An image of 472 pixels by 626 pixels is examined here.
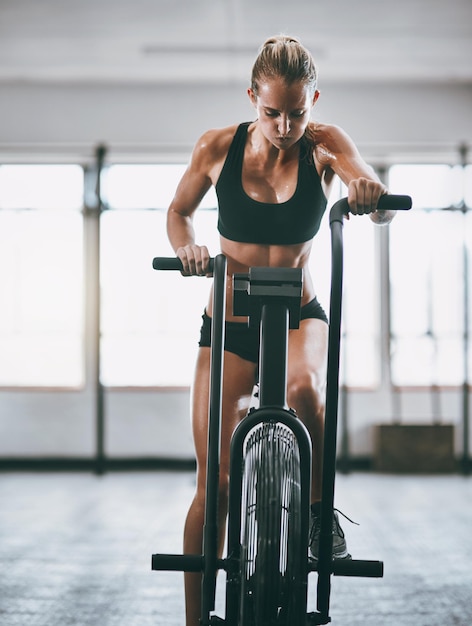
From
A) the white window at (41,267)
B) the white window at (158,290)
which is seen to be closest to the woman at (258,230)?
the white window at (158,290)

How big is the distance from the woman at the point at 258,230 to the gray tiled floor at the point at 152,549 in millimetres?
822

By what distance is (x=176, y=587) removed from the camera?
101 inches

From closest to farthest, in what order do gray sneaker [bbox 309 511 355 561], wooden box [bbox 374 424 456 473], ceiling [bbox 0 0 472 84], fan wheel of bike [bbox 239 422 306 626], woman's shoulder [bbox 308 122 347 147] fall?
fan wheel of bike [bbox 239 422 306 626] → gray sneaker [bbox 309 511 355 561] → woman's shoulder [bbox 308 122 347 147] → ceiling [bbox 0 0 472 84] → wooden box [bbox 374 424 456 473]

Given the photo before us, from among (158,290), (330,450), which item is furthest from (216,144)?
(158,290)

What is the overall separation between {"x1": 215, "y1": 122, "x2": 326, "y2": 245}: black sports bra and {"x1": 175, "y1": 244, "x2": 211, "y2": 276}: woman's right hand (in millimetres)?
237

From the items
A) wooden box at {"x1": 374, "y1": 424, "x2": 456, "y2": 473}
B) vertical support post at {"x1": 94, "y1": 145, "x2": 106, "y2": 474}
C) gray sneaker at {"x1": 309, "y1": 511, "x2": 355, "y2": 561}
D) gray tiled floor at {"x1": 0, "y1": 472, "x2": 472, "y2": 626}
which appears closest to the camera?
gray sneaker at {"x1": 309, "y1": 511, "x2": 355, "y2": 561}

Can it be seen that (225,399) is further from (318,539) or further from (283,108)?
(283,108)

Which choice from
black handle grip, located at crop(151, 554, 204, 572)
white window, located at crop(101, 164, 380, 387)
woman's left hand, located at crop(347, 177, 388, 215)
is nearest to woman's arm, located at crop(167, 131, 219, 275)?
woman's left hand, located at crop(347, 177, 388, 215)

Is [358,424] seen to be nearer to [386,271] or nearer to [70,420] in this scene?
[386,271]

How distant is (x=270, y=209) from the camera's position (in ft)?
5.41

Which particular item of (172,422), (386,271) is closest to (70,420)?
(172,422)

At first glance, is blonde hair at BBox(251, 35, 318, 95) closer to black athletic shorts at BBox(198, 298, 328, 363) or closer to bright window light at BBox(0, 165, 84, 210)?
black athletic shorts at BBox(198, 298, 328, 363)

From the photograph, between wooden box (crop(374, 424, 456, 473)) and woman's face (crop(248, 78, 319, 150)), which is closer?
woman's face (crop(248, 78, 319, 150))

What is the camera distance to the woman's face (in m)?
1.46
